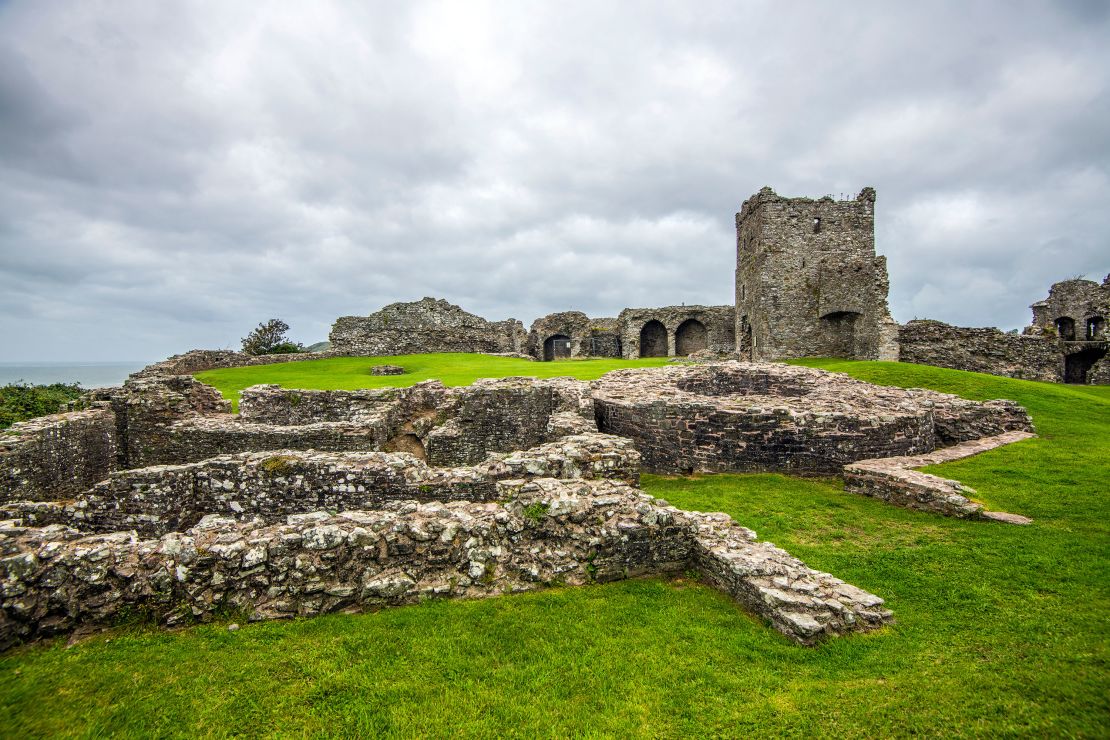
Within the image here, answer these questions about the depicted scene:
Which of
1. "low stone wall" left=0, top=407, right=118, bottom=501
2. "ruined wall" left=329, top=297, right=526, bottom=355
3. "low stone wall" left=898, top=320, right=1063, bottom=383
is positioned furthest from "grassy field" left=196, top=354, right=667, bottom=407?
"low stone wall" left=898, top=320, right=1063, bottom=383

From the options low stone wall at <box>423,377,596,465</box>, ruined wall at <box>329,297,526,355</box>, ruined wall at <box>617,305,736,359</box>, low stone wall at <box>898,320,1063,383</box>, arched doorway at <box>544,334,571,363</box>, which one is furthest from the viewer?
arched doorway at <box>544,334,571,363</box>

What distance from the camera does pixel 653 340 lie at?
4725 centimetres

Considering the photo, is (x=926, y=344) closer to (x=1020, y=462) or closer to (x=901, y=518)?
(x=1020, y=462)

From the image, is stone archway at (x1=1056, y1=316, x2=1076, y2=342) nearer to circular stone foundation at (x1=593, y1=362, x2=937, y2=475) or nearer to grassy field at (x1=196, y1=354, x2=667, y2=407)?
grassy field at (x1=196, y1=354, x2=667, y2=407)

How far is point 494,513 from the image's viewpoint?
6066 millimetres

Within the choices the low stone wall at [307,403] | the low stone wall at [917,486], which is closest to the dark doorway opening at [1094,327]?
the low stone wall at [917,486]

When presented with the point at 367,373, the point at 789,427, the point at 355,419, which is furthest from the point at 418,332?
the point at 789,427

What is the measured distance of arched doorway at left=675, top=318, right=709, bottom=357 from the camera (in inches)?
1753

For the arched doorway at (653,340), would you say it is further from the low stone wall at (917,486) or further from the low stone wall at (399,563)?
the low stone wall at (399,563)

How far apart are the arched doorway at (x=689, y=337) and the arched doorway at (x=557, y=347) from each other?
10.6m

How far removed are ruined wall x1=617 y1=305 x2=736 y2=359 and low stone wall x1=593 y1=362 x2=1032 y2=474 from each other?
28657mm

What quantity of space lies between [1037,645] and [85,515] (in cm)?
1181

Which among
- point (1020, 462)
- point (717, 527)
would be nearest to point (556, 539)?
point (717, 527)

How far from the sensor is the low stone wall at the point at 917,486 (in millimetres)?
7852
